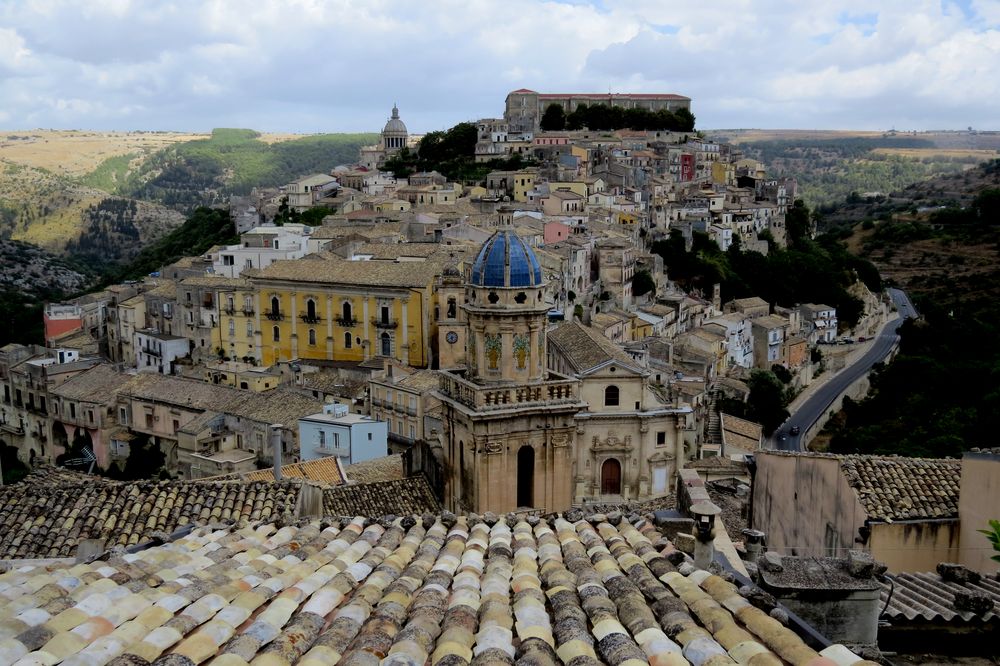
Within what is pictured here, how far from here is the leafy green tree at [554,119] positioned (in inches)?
3907

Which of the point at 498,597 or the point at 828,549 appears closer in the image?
the point at 498,597

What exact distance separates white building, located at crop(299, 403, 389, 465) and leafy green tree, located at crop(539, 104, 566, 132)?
7204cm

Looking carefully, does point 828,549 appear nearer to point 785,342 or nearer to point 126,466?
point 126,466

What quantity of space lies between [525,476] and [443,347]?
21590 millimetres

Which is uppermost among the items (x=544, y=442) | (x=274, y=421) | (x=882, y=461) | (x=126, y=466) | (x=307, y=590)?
(x=307, y=590)

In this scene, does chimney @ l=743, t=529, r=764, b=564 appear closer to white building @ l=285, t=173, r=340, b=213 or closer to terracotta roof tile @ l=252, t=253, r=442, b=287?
terracotta roof tile @ l=252, t=253, r=442, b=287

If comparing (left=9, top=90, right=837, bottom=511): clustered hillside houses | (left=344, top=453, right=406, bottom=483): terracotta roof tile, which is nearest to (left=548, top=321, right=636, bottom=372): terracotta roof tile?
(left=9, top=90, right=837, bottom=511): clustered hillside houses

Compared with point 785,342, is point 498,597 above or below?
above

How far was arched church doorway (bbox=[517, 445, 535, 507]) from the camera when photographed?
742 inches

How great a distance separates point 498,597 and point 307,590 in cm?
122

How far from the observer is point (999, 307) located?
63.9m

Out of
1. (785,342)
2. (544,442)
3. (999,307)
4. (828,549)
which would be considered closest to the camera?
(828,549)

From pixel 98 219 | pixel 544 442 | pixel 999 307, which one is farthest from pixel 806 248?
pixel 98 219

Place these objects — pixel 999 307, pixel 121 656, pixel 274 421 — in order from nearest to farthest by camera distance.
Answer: pixel 121 656 → pixel 274 421 → pixel 999 307
